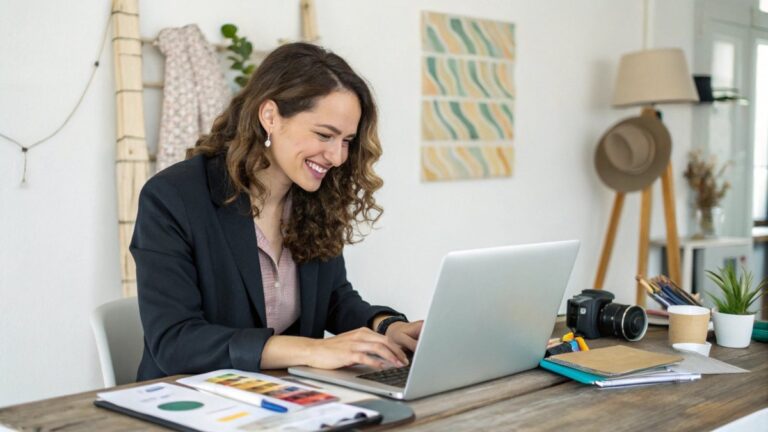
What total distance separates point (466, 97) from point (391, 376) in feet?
9.69

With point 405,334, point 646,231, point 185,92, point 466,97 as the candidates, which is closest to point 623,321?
point 405,334

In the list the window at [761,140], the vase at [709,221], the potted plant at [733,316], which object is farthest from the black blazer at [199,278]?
the window at [761,140]

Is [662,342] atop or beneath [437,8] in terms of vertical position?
beneath

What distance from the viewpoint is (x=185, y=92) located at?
319cm

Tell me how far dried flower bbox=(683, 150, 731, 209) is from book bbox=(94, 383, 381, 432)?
444cm

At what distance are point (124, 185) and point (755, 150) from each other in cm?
399

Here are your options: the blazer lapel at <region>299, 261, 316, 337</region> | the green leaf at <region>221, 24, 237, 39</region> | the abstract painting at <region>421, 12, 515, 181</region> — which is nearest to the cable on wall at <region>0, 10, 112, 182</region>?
the green leaf at <region>221, 24, 237, 39</region>

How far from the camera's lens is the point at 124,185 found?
310cm

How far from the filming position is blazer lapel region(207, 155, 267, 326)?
1.92 meters

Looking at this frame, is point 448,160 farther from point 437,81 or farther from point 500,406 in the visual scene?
point 500,406

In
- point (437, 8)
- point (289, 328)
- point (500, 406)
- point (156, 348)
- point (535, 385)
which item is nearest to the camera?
point (500, 406)

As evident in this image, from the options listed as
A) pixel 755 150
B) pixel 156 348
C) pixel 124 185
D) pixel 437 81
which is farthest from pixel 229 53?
pixel 755 150

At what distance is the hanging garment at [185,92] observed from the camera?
3.16 metres

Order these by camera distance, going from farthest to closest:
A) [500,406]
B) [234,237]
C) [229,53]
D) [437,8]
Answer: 1. [437,8]
2. [229,53]
3. [234,237]
4. [500,406]
